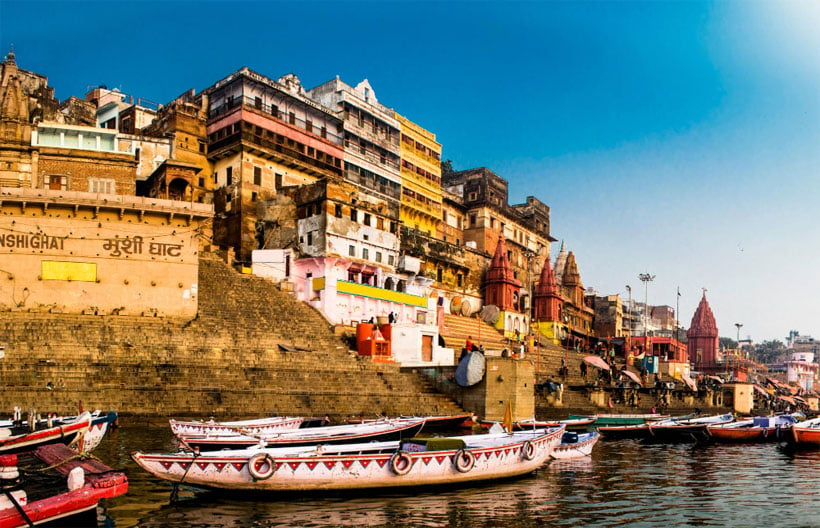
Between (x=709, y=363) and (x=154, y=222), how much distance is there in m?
88.9

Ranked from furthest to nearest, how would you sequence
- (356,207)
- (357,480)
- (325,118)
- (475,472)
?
(325,118) < (356,207) < (475,472) < (357,480)

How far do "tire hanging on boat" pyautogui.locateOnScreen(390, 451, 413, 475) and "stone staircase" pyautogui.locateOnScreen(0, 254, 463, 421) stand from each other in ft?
39.1

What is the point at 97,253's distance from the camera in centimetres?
3219

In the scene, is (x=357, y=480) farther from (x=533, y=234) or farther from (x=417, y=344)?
(x=533, y=234)

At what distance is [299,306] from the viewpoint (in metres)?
40.2

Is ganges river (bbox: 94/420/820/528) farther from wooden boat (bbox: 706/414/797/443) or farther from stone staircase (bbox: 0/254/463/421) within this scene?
wooden boat (bbox: 706/414/797/443)

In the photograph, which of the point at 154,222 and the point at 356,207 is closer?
the point at 154,222

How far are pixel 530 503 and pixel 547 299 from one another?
179 feet

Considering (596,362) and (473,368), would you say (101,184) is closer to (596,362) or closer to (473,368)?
(473,368)

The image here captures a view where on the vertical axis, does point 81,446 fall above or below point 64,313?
below

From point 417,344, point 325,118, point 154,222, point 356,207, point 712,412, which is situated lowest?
point 712,412

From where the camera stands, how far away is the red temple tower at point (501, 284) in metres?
61.5

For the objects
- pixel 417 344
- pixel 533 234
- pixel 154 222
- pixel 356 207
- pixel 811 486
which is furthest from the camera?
pixel 533 234

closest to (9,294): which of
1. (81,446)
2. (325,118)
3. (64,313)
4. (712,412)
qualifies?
(64,313)
